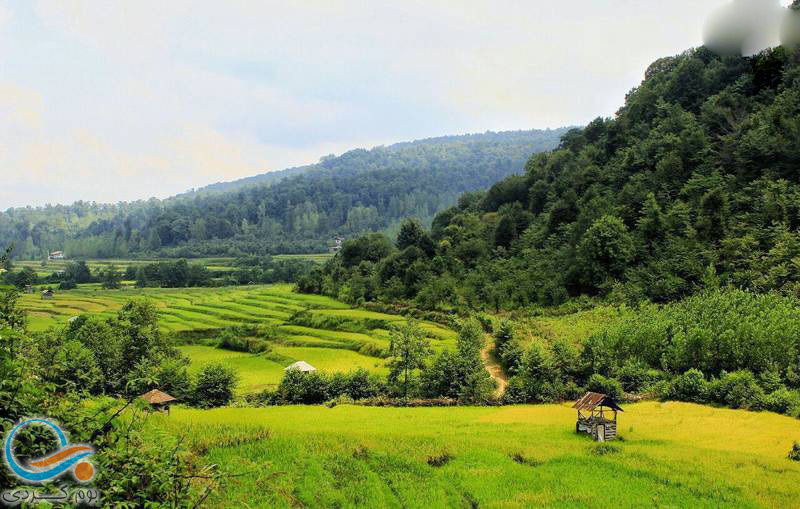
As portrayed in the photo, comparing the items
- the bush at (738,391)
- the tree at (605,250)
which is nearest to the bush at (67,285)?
the tree at (605,250)

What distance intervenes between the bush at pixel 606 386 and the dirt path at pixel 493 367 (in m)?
4.48

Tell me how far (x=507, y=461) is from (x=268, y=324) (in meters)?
34.1

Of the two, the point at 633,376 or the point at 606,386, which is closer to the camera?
the point at 606,386

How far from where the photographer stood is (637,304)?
123 ft

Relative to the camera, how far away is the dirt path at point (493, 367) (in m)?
30.3

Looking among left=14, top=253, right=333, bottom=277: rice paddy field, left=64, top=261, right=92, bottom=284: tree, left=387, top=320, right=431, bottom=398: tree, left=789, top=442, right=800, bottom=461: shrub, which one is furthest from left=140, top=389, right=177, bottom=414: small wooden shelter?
left=14, top=253, right=333, bottom=277: rice paddy field

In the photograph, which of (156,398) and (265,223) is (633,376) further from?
(265,223)

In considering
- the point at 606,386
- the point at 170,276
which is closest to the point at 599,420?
Result: the point at 606,386

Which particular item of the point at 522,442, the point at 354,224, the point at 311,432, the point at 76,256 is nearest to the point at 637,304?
the point at 522,442

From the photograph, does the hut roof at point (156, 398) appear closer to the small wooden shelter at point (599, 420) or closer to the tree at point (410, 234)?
the small wooden shelter at point (599, 420)

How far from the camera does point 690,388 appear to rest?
24891 millimetres

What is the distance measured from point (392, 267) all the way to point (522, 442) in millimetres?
41057

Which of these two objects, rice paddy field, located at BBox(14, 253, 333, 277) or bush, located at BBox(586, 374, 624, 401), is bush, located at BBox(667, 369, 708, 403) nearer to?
bush, located at BBox(586, 374, 624, 401)

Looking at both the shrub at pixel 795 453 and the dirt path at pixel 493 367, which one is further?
the dirt path at pixel 493 367
